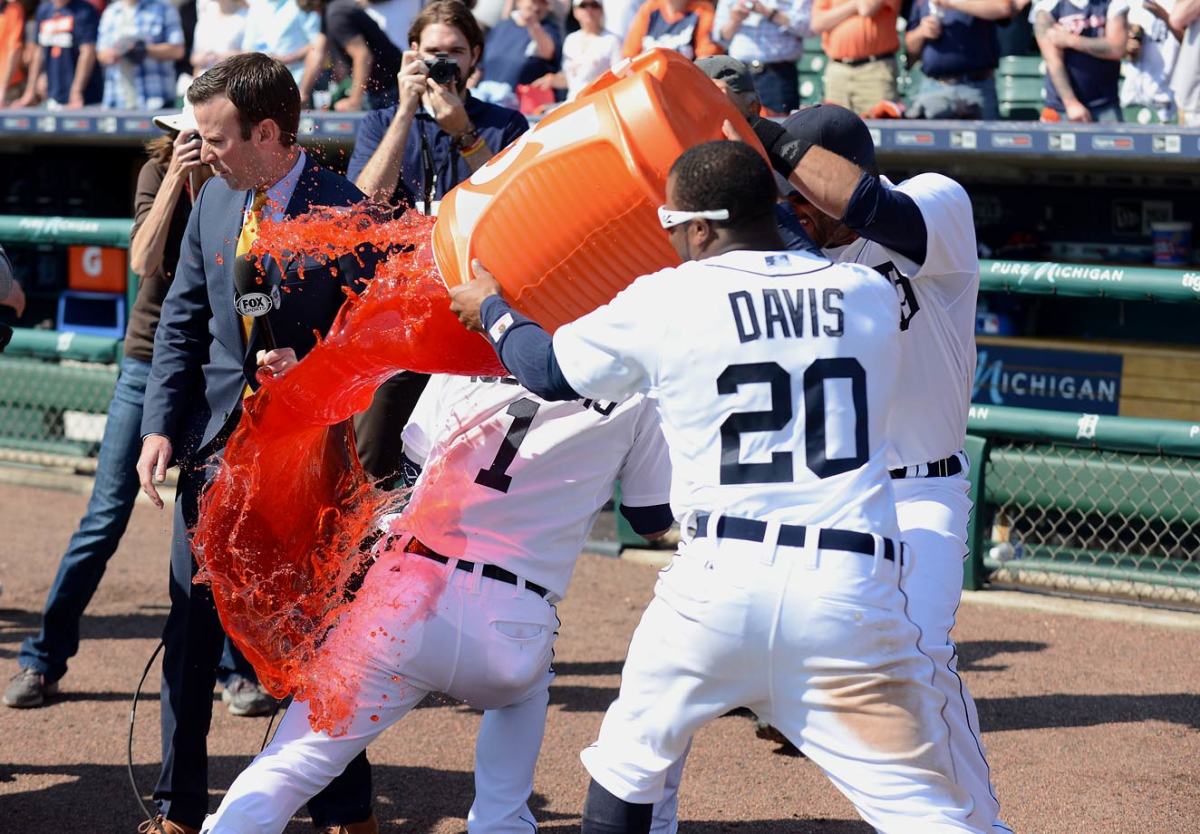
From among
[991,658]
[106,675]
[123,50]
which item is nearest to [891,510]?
[991,658]

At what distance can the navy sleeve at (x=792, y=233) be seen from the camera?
3115 millimetres

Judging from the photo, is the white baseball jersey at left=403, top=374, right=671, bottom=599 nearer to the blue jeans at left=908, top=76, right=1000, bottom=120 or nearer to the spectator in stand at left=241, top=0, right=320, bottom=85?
the blue jeans at left=908, top=76, right=1000, bottom=120

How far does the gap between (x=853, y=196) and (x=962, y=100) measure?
535 cm

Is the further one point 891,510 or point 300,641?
point 300,641

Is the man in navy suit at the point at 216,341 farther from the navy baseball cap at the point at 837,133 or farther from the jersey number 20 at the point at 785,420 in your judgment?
the jersey number 20 at the point at 785,420

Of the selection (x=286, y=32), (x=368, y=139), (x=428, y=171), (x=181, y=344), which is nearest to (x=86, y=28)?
(x=286, y=32)

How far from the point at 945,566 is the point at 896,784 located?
837 millimetres

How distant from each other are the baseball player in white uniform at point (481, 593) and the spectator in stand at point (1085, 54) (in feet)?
17.7

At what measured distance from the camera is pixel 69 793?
4.39 m

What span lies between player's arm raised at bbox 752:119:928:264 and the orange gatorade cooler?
0.12 metres

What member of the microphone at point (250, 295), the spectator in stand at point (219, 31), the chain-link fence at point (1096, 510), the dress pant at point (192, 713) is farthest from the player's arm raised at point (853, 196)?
the spectator in stand at point (219, 31)

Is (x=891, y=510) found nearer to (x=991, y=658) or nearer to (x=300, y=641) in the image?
(x=300, y=641)

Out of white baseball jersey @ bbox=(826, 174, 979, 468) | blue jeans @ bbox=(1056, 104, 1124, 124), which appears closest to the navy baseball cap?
white baseball jersey @ bbox=(826, 174, 979, 468)

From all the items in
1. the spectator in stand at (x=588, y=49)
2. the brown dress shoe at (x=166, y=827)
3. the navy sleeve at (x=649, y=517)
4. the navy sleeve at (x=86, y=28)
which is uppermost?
the spectator in stand at (x=588, y=49)
